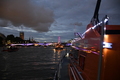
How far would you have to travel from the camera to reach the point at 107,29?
2.71m

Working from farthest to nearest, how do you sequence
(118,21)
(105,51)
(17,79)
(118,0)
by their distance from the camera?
(17,79), (118,0), (118,21), (105,51)

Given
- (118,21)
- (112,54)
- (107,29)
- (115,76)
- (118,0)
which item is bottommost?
(115,76)

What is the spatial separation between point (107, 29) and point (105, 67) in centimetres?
79

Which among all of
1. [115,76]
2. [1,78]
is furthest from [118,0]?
[1,78]

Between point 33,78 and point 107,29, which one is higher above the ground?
point 107,29

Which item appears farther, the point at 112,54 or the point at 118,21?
the point at 118,21

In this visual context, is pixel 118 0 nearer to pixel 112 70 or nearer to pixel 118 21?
pixel 118 21

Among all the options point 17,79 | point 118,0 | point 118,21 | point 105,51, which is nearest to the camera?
point 105,51

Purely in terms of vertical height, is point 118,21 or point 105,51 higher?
point 118,21

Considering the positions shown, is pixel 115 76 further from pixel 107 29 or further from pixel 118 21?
pixel 118 21

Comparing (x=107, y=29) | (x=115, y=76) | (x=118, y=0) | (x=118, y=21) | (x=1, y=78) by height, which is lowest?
(x=1, y=78)

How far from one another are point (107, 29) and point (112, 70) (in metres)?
0.86

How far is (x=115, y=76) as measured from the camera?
265 centimetres

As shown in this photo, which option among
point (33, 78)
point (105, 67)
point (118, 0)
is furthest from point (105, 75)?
point (33, 78)
